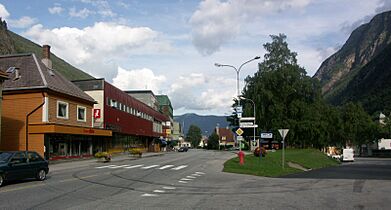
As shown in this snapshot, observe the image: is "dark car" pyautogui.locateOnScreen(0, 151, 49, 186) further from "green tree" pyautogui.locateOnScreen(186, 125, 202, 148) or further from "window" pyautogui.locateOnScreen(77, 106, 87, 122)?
"green tree" pyautogui.locateOnScreen(186, 125, 202, 148)

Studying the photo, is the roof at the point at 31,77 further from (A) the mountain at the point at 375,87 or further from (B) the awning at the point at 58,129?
(A) the mountain at the point at 375,87

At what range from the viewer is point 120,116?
193 ft

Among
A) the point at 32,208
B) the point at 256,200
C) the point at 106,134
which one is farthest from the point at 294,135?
the point at 32,208

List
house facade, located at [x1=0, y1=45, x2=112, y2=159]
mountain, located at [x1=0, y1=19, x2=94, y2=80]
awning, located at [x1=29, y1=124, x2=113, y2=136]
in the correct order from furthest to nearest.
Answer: mountain, located at [x1=0, y1=19, x2=94, y2=80], house facade, located at [x1=0, y1=45, x2=112, y2=159], awning, located at [x1=29, y1=124, x2=113, y2=136]

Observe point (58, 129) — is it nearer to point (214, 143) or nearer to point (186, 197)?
point (186, 197)

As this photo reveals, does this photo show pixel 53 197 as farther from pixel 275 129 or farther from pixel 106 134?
pixel 275 129

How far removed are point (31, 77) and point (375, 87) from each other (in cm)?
15688

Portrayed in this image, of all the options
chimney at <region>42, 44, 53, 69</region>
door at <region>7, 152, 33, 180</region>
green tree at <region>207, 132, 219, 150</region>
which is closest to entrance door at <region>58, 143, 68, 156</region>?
chimney at <region>42, 44, 53, 69</region>

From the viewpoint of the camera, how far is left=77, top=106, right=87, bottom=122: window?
43.3 metres

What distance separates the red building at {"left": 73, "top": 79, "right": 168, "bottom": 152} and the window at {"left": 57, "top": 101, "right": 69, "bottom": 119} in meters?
7.84

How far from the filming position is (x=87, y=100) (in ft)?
146

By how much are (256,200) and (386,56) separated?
185134 mm

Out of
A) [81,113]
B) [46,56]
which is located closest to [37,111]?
[81,113]

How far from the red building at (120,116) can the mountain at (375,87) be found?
300 feet
